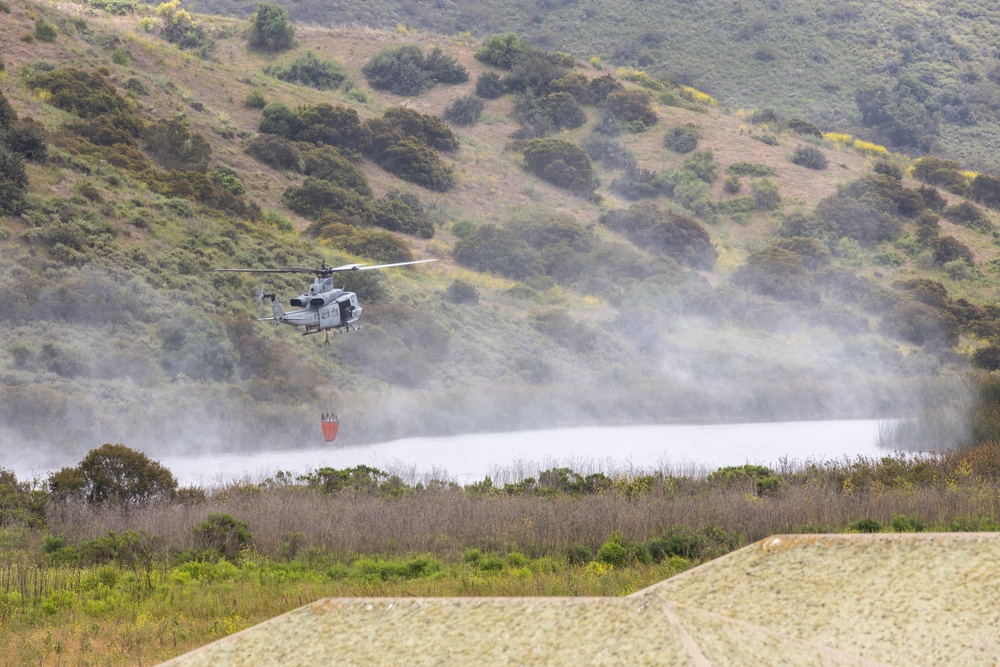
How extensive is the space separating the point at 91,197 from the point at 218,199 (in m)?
9.05

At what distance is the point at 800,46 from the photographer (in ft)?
414

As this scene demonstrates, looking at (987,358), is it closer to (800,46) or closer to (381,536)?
(381,536)

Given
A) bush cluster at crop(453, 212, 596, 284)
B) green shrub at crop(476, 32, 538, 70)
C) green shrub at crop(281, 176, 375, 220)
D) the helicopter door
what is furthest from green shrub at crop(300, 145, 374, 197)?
the helicopter door

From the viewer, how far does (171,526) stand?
1978 centimetres

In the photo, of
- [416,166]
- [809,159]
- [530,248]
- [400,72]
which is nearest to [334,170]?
[416,166]

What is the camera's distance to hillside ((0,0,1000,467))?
46719mm

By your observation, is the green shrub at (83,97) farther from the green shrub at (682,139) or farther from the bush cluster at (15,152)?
the green shrub at (682,139)

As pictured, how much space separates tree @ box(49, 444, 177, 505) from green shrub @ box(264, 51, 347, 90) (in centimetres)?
7385

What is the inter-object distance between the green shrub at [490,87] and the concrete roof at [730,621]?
9433 cm

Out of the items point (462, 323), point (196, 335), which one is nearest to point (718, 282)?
point (462, 323)

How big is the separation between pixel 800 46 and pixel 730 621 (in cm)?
12716

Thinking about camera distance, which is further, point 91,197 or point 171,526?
point 91,197

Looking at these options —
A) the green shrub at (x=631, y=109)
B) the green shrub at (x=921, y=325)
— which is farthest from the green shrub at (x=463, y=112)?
the green shrub at (x=921, y=325)

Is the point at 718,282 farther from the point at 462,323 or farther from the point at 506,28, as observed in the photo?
the point at 506,28
